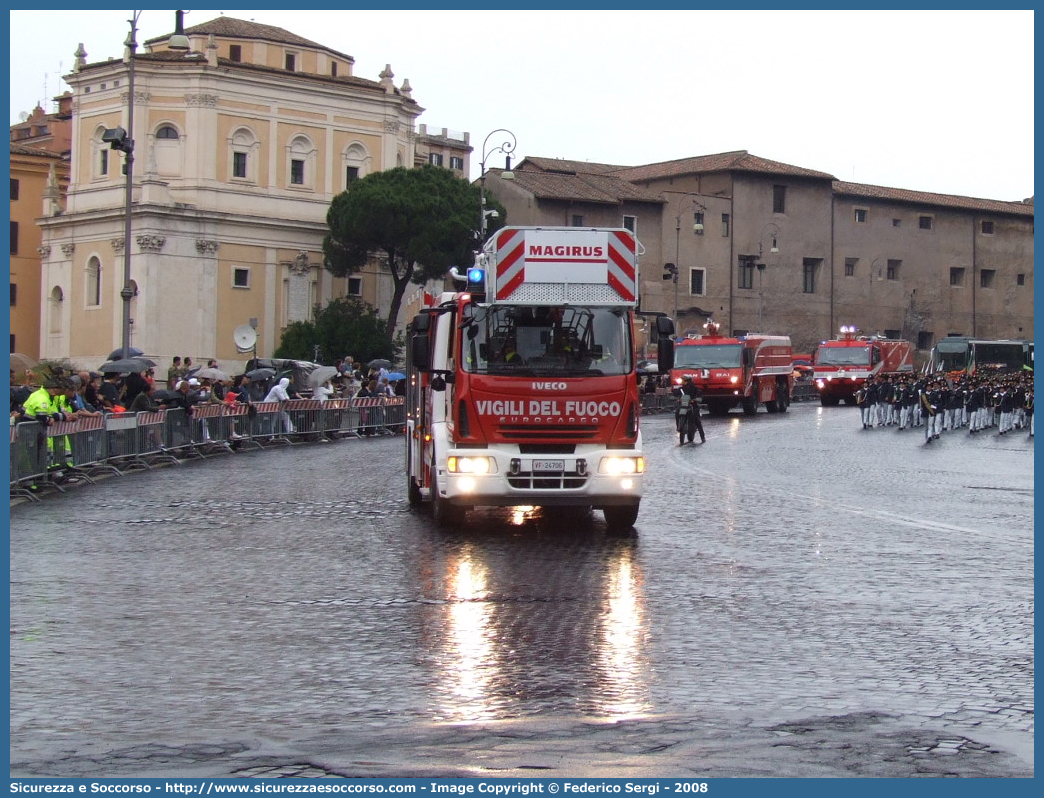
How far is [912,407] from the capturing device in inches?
1741

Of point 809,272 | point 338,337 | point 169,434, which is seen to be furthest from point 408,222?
point 169,434

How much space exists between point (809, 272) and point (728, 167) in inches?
332

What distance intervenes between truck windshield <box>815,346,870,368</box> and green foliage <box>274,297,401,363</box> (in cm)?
2155

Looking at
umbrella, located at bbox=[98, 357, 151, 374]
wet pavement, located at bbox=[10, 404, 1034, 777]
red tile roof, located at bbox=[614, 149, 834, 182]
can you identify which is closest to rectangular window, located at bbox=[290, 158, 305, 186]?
red tile roof, located at bbox=[614, 149, 834, 182]

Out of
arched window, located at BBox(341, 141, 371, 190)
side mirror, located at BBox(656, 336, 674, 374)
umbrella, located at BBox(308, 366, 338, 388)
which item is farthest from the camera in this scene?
arched window, located at BBox(341, 141, 371, 190)

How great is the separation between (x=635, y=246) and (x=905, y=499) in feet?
24.7

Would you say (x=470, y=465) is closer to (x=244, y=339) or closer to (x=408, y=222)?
(x=244, y=339)

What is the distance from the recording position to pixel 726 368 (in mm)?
49062

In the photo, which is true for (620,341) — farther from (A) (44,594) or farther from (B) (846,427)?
(B) (846,427)

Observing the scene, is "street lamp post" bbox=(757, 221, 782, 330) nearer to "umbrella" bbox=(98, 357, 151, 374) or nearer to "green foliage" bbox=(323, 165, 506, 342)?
"green foliage" bbox=(323, 165, 506, 342)

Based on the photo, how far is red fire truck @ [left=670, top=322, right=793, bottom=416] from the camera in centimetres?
4903

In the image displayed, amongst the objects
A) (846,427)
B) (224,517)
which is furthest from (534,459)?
(846,427)

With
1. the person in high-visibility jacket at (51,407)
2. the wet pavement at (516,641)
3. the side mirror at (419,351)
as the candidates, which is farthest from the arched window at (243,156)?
the side mirror at (419,351)

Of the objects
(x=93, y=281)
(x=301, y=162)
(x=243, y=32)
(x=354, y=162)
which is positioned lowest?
(x=93, y=281)
